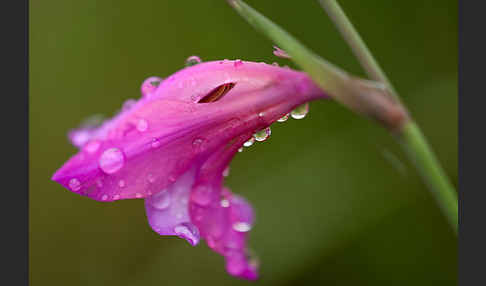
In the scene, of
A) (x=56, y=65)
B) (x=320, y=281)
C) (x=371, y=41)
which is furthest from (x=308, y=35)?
(x=56, y=65)

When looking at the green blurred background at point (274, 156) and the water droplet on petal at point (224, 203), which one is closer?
the water droplet on petal at point (224, 203)

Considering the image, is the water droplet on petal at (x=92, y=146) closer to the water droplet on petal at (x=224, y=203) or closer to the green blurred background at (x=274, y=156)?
the water droplet on petal at (x=224, y=203)

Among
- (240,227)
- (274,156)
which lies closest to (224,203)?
(240,227)

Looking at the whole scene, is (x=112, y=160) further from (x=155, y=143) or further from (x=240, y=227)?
(x=240, y=227)

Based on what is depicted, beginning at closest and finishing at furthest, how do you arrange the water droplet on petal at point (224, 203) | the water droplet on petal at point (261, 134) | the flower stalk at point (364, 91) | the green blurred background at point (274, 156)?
the flower stalk at point (364, 91), the water droplet on petal at point (261, 134), the water droplet on petal at point (224, 203), the green blurred background at point (274, 156)

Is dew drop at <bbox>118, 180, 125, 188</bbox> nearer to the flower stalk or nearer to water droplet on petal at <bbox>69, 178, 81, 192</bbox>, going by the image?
water droplet on petal at <bbox>69, 178, 81, 192</bbox>

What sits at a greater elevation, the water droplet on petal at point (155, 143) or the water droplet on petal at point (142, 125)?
the water droplet on petal at point (142, 125)

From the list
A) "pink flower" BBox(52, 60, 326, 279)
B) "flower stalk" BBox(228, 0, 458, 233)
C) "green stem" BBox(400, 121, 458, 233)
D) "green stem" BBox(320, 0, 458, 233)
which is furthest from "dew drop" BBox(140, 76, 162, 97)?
"green stem" BBox(400, 121, 458, 233)

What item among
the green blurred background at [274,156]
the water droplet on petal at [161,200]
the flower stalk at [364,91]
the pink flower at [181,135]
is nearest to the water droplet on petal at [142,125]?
the pink flower at [181,135]

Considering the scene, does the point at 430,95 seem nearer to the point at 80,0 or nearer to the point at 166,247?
the point at 166,247
